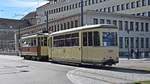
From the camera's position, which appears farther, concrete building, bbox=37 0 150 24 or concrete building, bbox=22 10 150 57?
concrete building, bbox=37 0 150 24

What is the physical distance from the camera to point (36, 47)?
1708 inches

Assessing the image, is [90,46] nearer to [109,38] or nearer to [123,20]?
[109,38]

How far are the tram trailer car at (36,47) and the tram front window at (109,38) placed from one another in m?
14.9

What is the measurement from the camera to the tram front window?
88.4 ft

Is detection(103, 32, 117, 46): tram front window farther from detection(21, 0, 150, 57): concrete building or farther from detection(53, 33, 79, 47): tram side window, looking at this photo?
detection(21, 0, 150, 57): concrete building

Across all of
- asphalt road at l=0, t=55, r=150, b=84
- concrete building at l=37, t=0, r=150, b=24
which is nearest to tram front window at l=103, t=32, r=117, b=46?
asphalt road at l=0, t=55, r=150, b=84

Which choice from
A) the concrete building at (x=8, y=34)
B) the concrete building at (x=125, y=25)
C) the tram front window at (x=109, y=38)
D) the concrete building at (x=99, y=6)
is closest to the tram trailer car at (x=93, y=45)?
the tram front window at (x=109, y=38)

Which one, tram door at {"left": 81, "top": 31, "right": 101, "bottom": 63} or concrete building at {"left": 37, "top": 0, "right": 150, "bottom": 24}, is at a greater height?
concrete building at {"left": 37, "top": 0, "right": 150, "bottom": 24}

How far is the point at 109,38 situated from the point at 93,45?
1.32m

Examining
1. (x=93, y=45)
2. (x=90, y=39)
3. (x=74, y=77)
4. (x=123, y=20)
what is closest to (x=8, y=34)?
(x=123, y=20)

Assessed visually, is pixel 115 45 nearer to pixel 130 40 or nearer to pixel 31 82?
pixel 31 82

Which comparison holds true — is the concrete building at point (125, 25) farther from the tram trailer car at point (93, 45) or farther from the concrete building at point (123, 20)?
the tram trailer car at point (93, 45)

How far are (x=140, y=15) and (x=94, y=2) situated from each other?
18.2m

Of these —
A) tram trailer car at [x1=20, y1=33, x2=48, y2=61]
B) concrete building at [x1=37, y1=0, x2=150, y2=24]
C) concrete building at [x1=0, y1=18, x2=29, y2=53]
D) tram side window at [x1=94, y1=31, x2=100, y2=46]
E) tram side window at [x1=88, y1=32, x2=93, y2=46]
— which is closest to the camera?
tram side window at [x1=94, y1=31, x2=100, y2=46]
